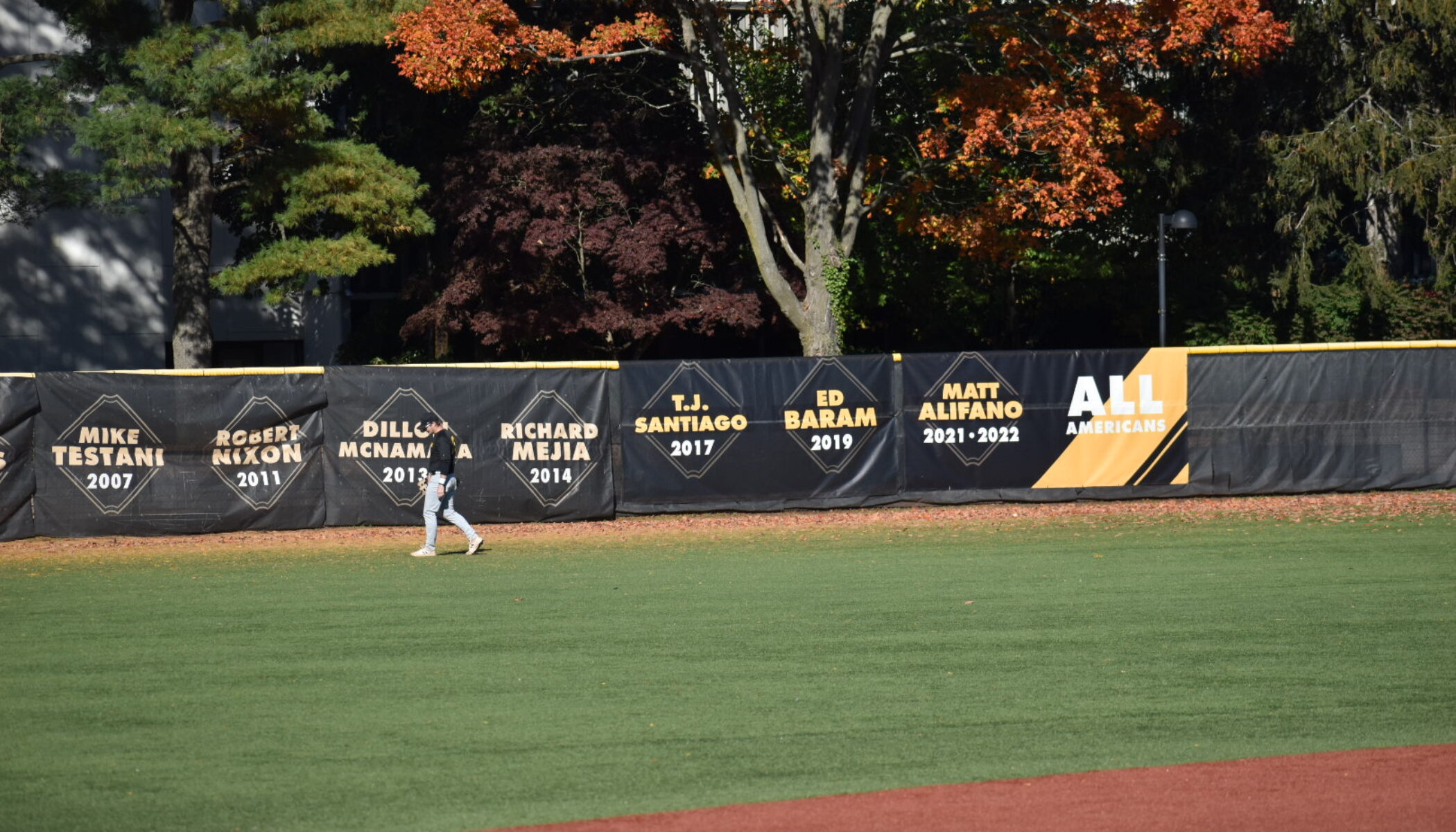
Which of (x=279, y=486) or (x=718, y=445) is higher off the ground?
(x=718, y=445)

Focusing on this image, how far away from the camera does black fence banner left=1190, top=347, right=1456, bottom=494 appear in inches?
814

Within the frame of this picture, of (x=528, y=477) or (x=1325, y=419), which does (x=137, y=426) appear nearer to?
(x=528, y=477)

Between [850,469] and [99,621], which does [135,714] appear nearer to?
[99,621]

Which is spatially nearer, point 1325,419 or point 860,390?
point 860,390

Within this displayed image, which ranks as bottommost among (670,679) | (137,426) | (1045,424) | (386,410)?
(670,679)

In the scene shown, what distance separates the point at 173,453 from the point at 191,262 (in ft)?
24.9

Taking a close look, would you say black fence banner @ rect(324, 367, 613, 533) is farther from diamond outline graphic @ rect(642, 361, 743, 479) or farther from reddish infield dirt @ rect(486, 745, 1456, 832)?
reddish infield dirt @ rect(486, 745, 1456, 832)

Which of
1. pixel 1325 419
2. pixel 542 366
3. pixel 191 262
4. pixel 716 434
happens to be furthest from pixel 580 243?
pixel 1325 419

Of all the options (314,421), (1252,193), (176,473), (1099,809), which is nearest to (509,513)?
(314,421)

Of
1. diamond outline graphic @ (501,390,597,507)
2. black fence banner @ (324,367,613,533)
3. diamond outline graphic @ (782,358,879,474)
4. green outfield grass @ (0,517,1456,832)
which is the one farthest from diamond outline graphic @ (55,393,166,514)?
diamond outline graphic @ (782,358,879,474)

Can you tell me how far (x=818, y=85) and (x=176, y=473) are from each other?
12324mm

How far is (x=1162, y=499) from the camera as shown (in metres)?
20.7

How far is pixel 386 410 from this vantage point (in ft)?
64.4

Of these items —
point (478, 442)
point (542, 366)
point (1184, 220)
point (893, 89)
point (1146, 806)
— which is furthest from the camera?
point (893, 89)
